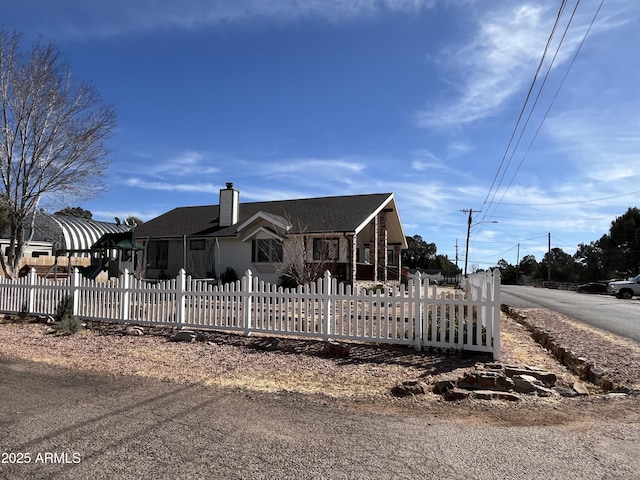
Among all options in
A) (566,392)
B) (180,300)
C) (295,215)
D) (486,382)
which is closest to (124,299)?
(180,300)

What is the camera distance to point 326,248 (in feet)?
68.5

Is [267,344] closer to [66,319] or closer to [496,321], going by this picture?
[496,321]

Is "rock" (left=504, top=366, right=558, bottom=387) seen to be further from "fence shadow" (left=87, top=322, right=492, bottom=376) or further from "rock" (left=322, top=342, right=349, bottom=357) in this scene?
"rock" (left=322, top=342, right=349, bottom=357)

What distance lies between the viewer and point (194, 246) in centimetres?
2500

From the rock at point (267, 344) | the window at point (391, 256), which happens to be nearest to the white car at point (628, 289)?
the window at point (391, 256)

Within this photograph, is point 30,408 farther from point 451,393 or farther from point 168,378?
point 451,393

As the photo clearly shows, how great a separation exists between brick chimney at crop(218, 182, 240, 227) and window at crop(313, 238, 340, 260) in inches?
219

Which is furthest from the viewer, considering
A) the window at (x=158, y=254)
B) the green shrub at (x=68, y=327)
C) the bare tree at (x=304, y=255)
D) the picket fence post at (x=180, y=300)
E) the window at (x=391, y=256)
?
the window at (x=391, y=256)

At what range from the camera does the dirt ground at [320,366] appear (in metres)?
5.24

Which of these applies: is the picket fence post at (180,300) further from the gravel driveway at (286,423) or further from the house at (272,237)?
the house at (272,237)

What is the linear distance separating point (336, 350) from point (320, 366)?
898mm

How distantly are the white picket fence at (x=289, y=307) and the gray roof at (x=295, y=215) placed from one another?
37.0 feet

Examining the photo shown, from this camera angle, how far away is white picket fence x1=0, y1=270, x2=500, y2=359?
8.00 meters

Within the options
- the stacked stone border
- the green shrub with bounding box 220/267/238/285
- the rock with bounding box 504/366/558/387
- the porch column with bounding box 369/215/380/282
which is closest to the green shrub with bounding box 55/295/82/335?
the rock with bounding box 504/366/558/387
